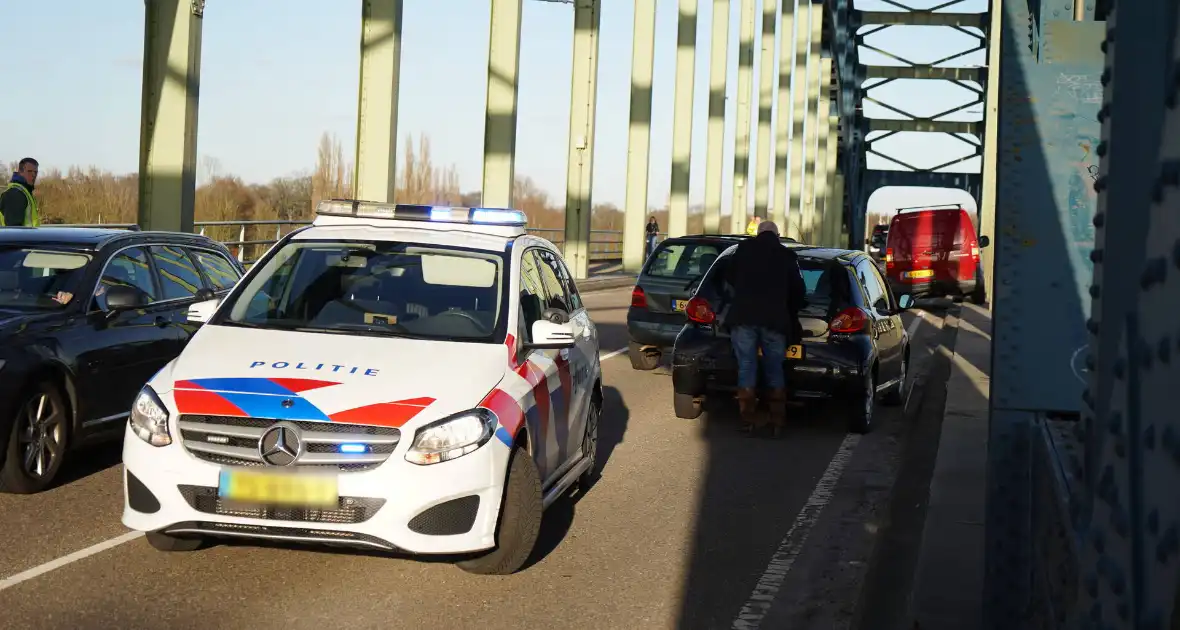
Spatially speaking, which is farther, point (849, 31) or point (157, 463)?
point (849, 31)

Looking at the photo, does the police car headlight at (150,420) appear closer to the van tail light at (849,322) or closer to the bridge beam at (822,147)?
the van tail light at (849,322)

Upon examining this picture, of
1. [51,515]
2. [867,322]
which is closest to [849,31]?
[867,322]

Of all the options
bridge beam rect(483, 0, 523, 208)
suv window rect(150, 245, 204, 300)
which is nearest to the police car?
suv window rect(150, 245, 204, 300)

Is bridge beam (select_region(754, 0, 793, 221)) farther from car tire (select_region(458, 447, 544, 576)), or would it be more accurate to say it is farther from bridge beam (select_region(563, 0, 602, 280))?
car tire (select_region(458, 447, 544, 576))

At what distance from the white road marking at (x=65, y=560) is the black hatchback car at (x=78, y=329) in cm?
111

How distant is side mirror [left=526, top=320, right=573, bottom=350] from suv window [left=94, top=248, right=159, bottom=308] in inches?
117

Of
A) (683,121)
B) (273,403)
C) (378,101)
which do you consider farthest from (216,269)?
(683,121)

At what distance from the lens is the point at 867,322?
11.2 metres

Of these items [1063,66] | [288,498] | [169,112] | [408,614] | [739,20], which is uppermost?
[739,20]

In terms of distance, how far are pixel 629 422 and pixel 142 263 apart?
4.27 metres

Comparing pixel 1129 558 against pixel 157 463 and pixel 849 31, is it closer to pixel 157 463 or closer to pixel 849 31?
pixel 157 463

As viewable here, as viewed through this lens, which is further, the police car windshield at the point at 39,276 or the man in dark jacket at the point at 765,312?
the man in dark jacket at the point at 765,312

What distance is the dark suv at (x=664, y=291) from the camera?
14750 mm

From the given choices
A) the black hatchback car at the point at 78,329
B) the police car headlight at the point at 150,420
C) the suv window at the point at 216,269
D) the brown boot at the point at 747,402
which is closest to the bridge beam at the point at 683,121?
the brown boot at the point at 747,402
